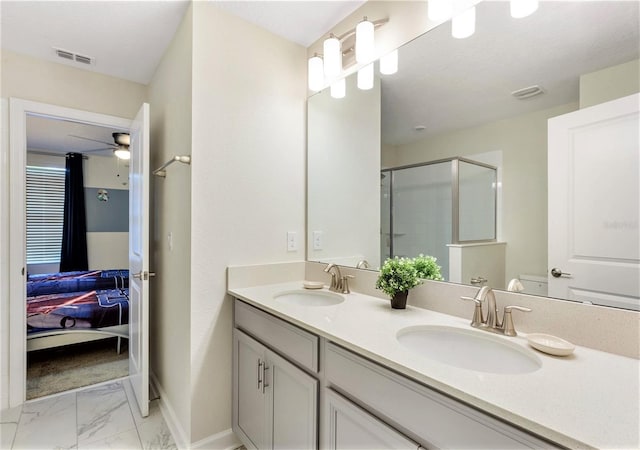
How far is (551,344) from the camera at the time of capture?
35.6 inches

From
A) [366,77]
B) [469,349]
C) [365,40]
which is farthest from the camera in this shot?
[366,77]

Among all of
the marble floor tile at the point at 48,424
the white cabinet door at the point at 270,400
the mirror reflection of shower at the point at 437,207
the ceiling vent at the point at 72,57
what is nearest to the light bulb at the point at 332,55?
the mirror reflection of shower at the point at 437,207

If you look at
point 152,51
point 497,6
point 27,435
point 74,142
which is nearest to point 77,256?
point 74,142

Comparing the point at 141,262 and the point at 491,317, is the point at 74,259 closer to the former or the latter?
the point at 141,262

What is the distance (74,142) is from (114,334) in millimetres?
2861

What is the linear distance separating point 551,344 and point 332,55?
160 centimetres

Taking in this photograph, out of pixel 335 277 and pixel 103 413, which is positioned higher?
Result: pixel 335 277

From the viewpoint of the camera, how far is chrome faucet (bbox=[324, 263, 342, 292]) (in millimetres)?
1729

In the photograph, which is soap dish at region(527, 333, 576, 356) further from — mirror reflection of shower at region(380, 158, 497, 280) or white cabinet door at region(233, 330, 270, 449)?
white cabinet door at region(233, 330, 270, 449)

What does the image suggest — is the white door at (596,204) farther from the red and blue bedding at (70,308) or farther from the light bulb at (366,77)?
the red and blue bedding at (70,308)

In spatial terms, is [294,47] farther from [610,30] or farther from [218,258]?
[610,30]

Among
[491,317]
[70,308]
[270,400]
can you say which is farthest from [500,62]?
[70,308]

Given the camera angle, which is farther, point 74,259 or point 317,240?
point 74,259

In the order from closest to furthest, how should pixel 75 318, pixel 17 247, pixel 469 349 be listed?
pixel 469 349, pixel 17 247, pixel 75 318
